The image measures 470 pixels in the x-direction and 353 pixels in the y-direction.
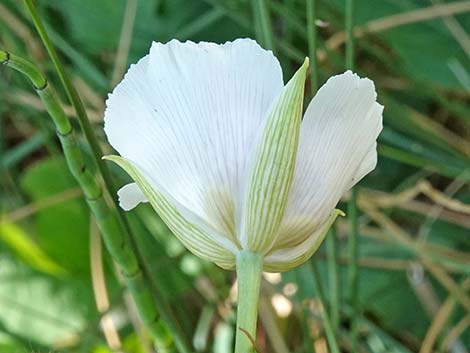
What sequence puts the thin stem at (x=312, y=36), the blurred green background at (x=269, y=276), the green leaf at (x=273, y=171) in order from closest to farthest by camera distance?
the green leaf at (x=273, y=171), the thin stem at (x=312, y=36), the blurred green background at (x=269, y=276)

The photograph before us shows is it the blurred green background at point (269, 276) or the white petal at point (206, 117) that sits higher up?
the blurred green background at point (269, 276)

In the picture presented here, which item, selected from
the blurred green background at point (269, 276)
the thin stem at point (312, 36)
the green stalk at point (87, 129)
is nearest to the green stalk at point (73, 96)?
the green stalk at point (87, 129)

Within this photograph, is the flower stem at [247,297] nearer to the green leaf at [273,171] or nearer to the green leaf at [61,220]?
the green leaf at [273,171]

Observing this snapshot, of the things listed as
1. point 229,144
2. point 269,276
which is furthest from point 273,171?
point 269,276

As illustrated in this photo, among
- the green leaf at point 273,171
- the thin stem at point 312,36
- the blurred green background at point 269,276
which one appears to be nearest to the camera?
the green leaf at point 273,171

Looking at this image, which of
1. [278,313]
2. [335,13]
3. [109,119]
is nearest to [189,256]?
[278,313]

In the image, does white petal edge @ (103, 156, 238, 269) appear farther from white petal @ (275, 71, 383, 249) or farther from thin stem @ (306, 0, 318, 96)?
thin stem @ (306, 0, 318, 96)

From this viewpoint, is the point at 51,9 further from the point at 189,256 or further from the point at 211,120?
the point at 211,120
